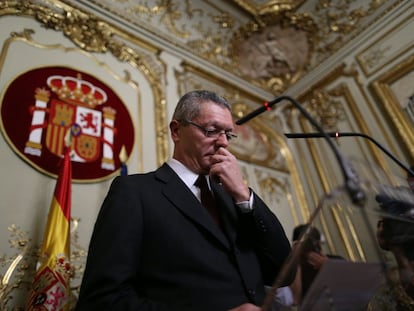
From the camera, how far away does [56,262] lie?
1386mm

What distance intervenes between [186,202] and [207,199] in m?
0.13

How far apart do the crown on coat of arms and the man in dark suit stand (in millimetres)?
1455

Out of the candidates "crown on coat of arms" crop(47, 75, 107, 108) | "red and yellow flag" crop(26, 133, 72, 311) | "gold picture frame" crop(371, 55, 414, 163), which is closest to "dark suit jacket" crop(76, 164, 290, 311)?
"red and yellow flag" crop(26, 133, 72, 311)

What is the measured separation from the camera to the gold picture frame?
2738 mm

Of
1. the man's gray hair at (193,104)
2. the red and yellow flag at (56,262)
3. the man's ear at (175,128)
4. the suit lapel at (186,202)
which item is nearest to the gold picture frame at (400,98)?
the man's gray hair at (193,104)

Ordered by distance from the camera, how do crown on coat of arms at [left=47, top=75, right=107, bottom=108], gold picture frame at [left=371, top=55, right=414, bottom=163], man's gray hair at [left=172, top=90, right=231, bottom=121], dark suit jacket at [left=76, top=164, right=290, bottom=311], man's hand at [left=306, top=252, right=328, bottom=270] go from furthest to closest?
1. gold picture frame at [left=371, top=55, right=414, bottom=163]
2. crown on coat of arms at [left=47, top=75, right=107, bottom=108]
3. man's gray hair at [left=172, top=90, right=231, bottom=121]
4. dark suit jacket at [left=76, top=164, right=290, bottom=311]
5. man's hand at [left=306, top=252, right=328, bottom=270]

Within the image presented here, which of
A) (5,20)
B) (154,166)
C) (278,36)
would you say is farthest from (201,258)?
(278,36)

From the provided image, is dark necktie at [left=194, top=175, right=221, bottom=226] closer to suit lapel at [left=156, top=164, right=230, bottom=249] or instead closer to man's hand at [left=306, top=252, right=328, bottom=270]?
suit lapel at [left=156, top=164, right=230, bottom=249]

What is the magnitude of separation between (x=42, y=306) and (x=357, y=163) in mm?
1363

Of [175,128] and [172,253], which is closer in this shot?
[172,253]

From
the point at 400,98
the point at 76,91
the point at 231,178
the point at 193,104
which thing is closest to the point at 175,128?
the point at 193,104

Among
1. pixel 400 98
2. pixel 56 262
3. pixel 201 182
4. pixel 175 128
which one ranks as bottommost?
pixel 56 262

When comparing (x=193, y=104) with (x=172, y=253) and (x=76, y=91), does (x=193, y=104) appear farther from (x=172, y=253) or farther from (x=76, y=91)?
(x=76, y=91)

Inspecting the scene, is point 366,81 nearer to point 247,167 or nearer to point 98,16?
point 247,167
